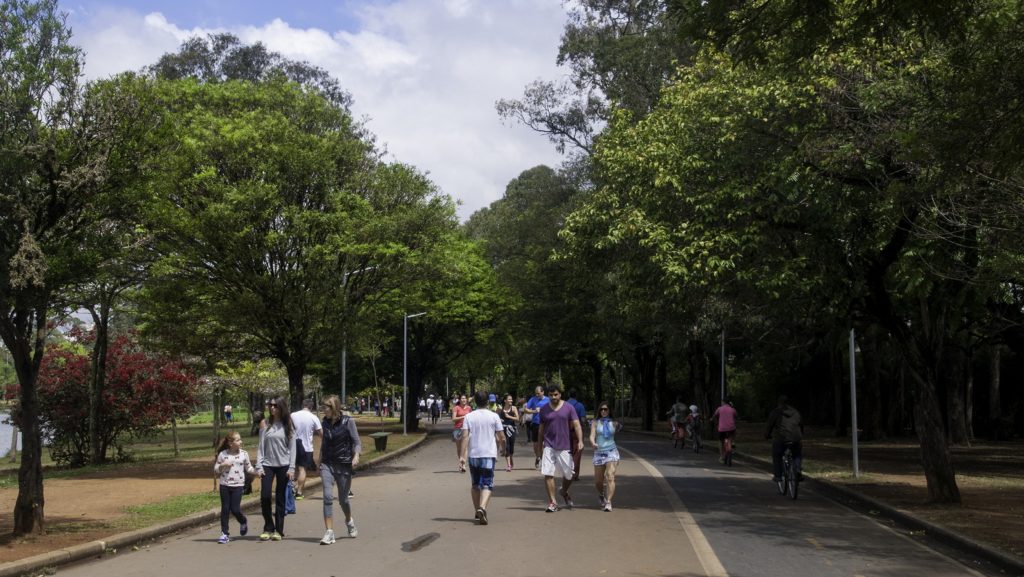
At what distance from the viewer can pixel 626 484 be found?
18234mm

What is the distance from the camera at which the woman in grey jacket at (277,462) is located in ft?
38.9

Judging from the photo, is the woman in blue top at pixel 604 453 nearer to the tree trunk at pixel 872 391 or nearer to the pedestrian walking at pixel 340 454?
the pedestrian walking at pixel 340 454

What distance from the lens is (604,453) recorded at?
1411 cm

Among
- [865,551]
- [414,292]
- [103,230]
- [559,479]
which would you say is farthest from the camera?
[414,292]

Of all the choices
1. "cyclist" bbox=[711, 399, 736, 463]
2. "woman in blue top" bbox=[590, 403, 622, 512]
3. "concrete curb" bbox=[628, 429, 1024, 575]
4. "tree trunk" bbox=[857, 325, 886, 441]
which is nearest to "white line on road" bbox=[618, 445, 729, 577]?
"woman in blue top" bbox=[590, 403, 622, 512]

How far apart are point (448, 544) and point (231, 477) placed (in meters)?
3.01

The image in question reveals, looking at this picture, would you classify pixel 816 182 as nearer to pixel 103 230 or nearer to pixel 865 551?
pixel 865 551

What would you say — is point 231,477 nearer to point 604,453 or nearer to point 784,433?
point 604,453

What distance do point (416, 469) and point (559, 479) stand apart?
558 cm

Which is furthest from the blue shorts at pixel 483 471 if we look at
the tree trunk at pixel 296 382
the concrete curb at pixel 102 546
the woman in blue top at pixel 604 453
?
the tree trunk at pixel 296 382

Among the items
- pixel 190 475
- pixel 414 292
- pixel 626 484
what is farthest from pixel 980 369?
pixel 190 475

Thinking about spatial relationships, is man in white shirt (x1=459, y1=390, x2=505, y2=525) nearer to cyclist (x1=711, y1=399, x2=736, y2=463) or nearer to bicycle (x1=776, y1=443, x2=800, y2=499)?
bicycle (x1=776, y1=443, x2=800, y2=499)

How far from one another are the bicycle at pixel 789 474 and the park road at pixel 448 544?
220 cm

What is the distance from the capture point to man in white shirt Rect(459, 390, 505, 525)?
1248cm
